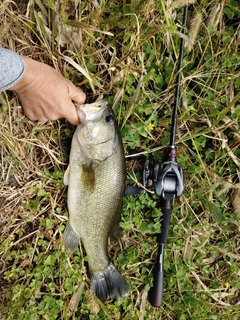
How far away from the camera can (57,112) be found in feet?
6.58

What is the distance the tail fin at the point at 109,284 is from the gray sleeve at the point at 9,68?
1.23 m

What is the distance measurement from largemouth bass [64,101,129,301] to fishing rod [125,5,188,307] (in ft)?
0.57

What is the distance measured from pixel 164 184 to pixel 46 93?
31.9 inches

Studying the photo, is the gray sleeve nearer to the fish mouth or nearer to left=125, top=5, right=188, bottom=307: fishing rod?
the fish mouth

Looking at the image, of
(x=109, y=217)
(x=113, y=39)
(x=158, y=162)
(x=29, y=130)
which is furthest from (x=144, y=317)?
(x=113, y=39)

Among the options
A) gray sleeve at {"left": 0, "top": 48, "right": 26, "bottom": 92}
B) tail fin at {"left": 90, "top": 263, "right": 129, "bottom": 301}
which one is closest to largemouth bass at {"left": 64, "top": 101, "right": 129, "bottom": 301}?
tail fin at {"left": 90, "top": 263, "right": 129, "bottom": 301}

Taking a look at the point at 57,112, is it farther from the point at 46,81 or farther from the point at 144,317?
the point at 144,317

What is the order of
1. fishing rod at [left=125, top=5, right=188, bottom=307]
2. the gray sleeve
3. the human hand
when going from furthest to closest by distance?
fishing rod at [left=125, top=5, right=188, bottom=307], the human hand, the gray sleeve

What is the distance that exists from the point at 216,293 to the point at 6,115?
5.79 ft

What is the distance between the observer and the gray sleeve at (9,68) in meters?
1.66

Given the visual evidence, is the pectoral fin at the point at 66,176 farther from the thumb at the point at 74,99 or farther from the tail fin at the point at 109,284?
the tail fin at the point at 109,284

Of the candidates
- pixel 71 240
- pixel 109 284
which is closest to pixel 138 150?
pixel 71 240

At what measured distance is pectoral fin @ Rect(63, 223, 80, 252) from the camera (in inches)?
89.3

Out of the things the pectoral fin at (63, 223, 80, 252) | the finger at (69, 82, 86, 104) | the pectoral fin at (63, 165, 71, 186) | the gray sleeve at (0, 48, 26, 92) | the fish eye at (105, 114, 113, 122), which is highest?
the gray sleeve at (0, 48, 26, 92)
